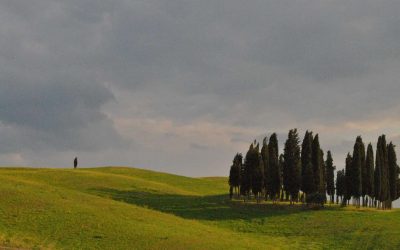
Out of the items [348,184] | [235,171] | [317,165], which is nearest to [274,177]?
[317,165]

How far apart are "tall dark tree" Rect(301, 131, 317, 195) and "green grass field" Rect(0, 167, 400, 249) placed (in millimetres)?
5622

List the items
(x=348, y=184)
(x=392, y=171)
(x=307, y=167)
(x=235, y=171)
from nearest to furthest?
(x=307, y=167) < (x=348, y=184) < (x=235, y=171) < (x=392, y=171)

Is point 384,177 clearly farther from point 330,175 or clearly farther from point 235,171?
point 235,171

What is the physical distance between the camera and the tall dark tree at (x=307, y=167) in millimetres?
88062

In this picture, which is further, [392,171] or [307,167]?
[392,171]

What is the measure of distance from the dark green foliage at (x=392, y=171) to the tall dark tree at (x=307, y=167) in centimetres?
2269

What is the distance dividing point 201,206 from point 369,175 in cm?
3618

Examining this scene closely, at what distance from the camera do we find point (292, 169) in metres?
88.8

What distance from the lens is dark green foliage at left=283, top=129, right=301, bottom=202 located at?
88.1 metres

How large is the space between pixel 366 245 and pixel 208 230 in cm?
1818

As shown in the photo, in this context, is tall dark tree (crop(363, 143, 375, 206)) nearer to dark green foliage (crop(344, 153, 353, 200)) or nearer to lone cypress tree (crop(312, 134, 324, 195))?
dark green foliage (crop(344, 153, 353, 200))

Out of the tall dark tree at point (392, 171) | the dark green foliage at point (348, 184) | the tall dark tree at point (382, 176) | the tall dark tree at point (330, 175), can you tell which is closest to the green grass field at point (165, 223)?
the dark green foliage at point (348, 184)

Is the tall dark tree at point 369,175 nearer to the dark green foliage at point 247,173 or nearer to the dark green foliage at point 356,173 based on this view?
the dark green foliage at point 356,173

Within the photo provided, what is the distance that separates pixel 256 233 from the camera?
6231 cm
